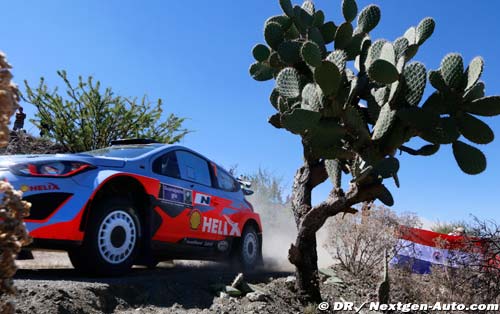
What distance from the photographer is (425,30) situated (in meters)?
5.00

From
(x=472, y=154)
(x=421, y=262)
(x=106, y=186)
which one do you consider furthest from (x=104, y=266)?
(x=421, y=262)

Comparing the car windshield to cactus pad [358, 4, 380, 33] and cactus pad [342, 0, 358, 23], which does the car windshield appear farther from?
cactus pad [358, 4, 380, 33]

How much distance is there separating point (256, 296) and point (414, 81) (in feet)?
8.99

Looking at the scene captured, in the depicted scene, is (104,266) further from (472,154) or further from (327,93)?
(472,154)

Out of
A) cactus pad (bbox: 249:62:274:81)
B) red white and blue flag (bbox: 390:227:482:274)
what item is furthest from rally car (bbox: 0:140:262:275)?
red white and blue flag (bbox: 390:227:482:274)

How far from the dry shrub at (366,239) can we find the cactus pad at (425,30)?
3.14m

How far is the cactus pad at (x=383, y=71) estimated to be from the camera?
428 cm

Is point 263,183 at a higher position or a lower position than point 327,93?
higher

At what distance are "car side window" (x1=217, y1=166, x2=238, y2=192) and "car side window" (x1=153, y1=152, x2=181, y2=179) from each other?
4.01 ft

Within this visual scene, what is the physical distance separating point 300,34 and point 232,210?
9.68 ft

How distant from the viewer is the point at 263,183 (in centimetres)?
1864

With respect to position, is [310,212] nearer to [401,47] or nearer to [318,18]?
[401,47]

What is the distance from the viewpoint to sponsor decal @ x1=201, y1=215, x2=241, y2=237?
21.5ft

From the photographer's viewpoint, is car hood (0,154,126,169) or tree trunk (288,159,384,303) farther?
tree trunk (288,159,384,303)
